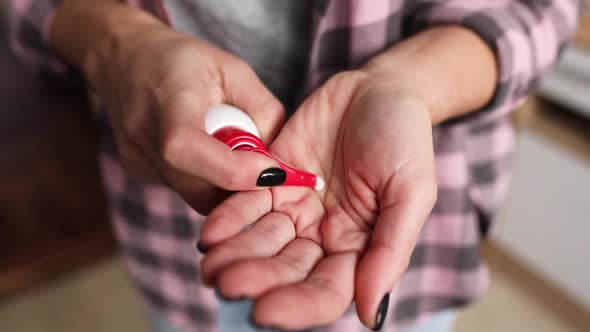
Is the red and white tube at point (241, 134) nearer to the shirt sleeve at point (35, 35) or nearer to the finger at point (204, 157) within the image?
the finger at point (204, 157)

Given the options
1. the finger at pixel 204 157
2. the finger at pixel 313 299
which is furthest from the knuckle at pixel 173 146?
the finger at pixel 313 299

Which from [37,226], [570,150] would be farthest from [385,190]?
[37,226]

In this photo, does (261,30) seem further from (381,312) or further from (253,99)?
(381,312)

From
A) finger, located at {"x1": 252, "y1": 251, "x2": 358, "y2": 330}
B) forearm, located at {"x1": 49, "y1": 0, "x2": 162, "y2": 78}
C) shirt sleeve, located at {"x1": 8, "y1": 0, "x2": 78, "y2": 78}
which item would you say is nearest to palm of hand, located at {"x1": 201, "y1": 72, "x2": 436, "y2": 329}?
finger, located at {"x1": 252, "y1": 251, "x2": 358, "y2": 330}

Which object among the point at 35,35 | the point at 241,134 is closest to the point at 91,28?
the point at 35,35

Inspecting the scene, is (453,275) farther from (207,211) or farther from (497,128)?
(207,211)

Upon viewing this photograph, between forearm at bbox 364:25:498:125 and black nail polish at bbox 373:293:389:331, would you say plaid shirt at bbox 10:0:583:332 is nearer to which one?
forearm at bbox 364:25:498:125
